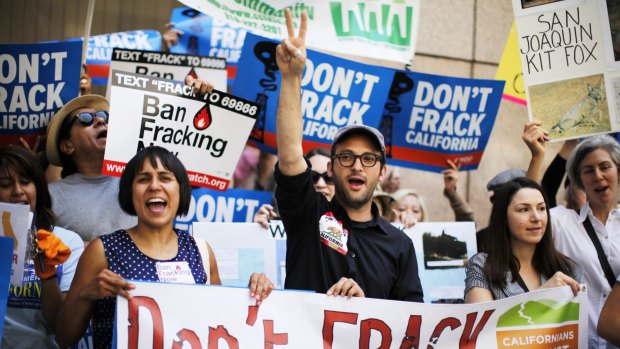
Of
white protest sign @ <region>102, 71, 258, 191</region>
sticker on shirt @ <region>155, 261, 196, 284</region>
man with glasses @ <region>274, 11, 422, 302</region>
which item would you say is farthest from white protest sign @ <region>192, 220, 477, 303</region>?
sticker on shirt @ <region>155, 261, 196, 284</region>

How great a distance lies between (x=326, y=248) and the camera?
411 centimetres

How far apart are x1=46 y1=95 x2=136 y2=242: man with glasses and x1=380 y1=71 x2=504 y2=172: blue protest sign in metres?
2.23

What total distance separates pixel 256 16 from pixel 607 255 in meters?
2.72

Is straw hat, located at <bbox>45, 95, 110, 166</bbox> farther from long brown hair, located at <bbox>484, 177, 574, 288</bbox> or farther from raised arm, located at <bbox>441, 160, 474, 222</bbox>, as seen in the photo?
raised arm, located at <bbox>441, 160, 474, 222</bbox>

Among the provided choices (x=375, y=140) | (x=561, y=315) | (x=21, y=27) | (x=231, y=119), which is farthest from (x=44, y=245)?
(x=21, y=27)

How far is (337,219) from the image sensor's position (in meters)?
4.21

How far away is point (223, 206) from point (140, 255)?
213 cm

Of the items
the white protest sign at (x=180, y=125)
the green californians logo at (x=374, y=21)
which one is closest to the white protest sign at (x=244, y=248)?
the white protest sign at (x=180, y=125)

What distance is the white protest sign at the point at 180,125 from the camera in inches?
203

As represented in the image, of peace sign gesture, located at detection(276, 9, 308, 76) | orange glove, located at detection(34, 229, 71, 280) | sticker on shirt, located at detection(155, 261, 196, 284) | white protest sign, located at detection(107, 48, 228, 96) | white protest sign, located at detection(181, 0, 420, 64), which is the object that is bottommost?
sticker on shirt, located at detection(155, 261, 196, 284)

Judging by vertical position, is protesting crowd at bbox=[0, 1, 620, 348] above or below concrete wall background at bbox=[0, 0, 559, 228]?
below

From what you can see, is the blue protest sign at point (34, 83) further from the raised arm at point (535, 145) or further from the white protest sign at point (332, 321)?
the raised arm at point (535, 145)

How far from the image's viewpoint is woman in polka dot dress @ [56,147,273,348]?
3.74m

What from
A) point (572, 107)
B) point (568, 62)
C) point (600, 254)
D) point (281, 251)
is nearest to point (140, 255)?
point (281, 251)
